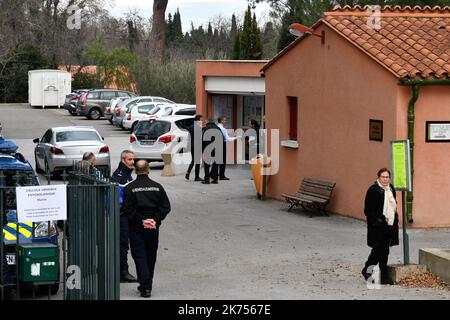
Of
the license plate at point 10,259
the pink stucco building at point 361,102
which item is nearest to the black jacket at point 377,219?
the license plate at point 10,259

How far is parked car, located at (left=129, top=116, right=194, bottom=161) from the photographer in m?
30.1

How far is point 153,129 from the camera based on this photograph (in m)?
30.4

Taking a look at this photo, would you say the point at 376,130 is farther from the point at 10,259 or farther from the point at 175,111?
the point at 175,111

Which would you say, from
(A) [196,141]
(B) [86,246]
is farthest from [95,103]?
(B) [86,246]

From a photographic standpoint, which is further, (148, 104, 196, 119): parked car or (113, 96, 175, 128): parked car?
(113, 96, 175, 128): parked car

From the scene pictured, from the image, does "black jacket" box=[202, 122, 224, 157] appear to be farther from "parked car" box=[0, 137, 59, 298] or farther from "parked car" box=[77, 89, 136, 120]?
"parked car" box=[77, 89, 136, 120]

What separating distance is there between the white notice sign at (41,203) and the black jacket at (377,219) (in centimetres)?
427

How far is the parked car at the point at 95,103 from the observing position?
56.2 metres

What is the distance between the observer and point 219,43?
8756cm

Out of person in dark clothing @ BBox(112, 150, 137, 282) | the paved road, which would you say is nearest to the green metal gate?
the paved road

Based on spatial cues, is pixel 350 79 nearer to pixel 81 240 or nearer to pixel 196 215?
pixel 196 215

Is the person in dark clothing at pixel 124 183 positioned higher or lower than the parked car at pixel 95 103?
lower

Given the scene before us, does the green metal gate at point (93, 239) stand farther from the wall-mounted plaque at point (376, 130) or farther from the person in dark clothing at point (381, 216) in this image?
the wall-mounted plaque at point (376, 130)

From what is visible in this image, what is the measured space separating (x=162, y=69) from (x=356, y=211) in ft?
126
